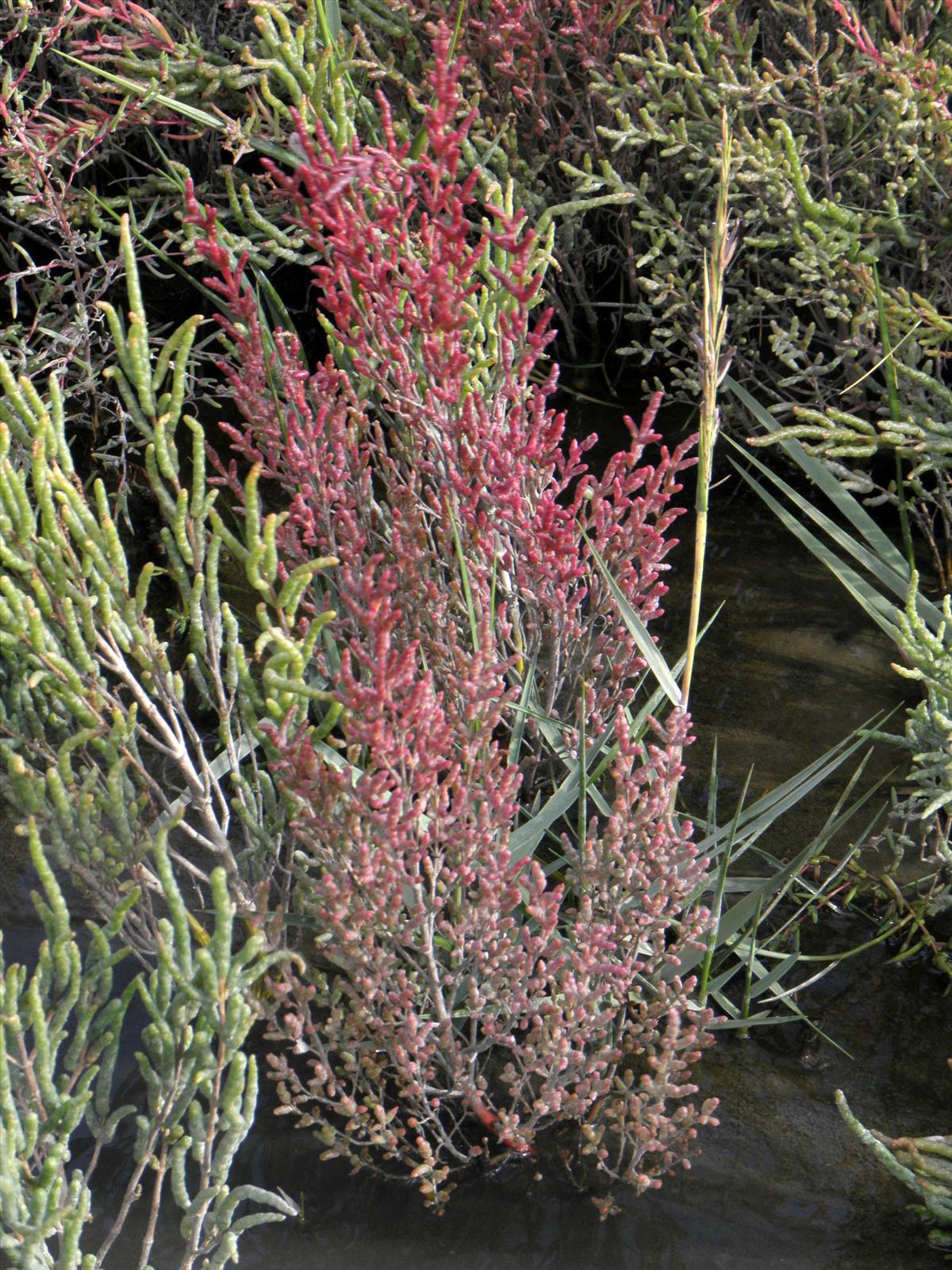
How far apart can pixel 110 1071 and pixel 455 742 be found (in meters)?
0.72

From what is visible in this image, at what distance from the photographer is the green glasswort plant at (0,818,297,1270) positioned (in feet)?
4.54

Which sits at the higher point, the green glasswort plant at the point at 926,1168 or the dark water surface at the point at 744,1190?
the green glasswort plant at the point at 926,1168

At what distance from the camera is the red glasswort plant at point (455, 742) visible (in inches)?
68.7

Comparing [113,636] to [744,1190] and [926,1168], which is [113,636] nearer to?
[744,1190]

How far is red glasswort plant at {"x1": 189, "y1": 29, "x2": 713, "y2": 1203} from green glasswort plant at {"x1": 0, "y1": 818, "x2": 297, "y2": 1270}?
247 mm

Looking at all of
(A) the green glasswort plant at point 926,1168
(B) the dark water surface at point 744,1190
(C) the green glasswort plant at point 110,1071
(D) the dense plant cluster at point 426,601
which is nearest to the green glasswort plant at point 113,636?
(D) the dense plant cluster at point 426,601

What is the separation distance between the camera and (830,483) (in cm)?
252

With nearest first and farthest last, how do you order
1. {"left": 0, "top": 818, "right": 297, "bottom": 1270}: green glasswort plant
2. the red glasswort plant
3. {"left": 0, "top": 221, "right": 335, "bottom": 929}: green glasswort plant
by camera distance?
{"left": 0, "top": 818, "right": 297, "bottom": 1270}: green glasswort plant, {"left": 0, "top": 221, "right": 335, "bottom": 929}: green glasswort plant, the red glasswort plant

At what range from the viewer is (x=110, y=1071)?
158cm

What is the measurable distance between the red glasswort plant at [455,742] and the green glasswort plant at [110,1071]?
0.25 meters

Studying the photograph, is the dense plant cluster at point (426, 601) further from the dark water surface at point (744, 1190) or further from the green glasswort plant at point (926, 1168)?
the green glasswort plant at point (926, 1168)

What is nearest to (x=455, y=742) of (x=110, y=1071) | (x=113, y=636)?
(x=113, y=636)

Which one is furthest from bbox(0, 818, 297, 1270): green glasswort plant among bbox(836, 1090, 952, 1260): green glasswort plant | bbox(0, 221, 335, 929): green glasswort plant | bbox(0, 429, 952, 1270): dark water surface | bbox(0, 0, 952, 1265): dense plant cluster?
bbox(836, 1090, 952, 1260): green glasswort plant

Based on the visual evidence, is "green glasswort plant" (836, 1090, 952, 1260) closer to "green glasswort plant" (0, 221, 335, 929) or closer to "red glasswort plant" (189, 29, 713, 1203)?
"red glasswort plant" (189, 29, 713, 1203)
